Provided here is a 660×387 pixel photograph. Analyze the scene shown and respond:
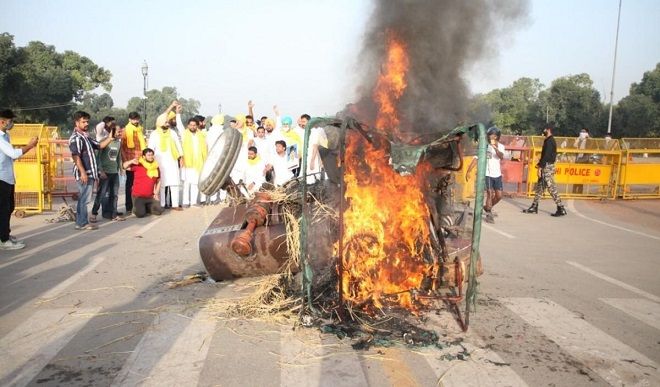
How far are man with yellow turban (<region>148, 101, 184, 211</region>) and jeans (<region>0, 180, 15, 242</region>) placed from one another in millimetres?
4304

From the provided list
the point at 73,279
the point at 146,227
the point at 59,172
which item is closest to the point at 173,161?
the point at 146,227

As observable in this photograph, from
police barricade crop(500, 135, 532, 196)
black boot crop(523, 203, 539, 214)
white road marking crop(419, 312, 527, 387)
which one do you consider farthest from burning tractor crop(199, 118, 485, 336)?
police barricade crop(500, 135, 532, 196)

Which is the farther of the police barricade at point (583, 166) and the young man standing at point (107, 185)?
the police barricade at point (583, 166)

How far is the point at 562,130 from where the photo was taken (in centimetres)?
6147

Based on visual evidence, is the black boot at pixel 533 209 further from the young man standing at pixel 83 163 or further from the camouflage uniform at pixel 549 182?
the young man standing at pixel 83 163

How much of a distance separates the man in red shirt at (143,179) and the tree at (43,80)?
3439 centimetres

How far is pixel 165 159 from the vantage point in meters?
11.2

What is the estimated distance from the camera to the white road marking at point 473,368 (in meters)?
3.34

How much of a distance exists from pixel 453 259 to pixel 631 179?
13.6m

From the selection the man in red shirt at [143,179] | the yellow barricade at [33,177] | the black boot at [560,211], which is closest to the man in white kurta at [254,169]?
the man in red shirt at [143,179]

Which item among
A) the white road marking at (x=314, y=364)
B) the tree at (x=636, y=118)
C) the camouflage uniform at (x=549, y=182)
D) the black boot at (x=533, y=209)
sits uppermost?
the tree at (x=636, y=118)

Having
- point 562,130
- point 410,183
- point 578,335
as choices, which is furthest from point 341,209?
point 562,130

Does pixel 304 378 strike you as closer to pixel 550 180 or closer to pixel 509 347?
pixel 509 347

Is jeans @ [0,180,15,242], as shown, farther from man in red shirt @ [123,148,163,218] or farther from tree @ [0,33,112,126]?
tree @ [0,33,112,126]
